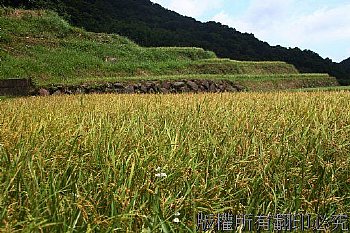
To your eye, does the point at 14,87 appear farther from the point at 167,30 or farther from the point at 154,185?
the point at 167,30

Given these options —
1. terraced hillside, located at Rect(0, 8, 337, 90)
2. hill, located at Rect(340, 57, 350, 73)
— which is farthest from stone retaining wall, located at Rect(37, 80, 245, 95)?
hill, located at Rect(340, 57, 350, 73)

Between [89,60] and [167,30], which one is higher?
[167,30]

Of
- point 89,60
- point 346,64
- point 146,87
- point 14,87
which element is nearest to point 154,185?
point 14,87

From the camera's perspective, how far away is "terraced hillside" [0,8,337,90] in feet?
59.7

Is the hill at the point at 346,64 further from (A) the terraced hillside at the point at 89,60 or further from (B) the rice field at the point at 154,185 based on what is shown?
(B) the rice field at the point at 154,185

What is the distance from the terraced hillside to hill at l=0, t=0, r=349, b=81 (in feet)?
20.2

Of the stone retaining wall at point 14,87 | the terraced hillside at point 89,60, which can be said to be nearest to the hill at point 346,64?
the terraced hillside at point 89,60

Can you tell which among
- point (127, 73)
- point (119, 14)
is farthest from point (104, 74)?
point (119, 14)

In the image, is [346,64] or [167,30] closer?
[167,30]

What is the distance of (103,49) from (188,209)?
73.2 feet

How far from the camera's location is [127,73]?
20.5m

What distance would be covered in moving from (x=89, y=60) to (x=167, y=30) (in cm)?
3082

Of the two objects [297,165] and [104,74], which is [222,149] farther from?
[104,74]

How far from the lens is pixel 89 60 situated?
811 inches
